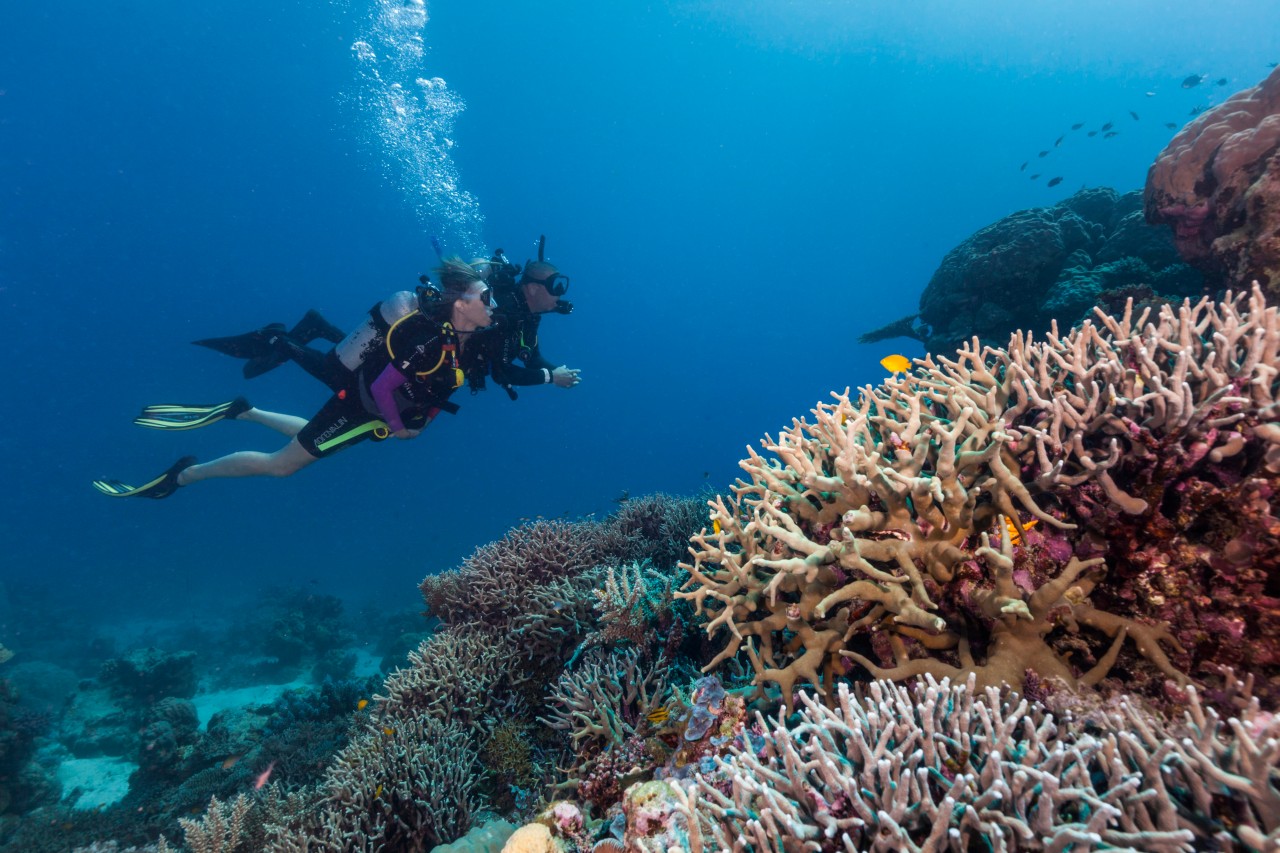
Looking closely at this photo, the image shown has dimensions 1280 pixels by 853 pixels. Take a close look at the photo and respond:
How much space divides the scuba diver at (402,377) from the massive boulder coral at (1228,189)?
896cm

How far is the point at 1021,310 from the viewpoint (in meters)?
10.8

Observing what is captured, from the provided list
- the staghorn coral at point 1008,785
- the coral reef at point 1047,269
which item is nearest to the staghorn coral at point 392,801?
the staghorn coral at point 1008,785

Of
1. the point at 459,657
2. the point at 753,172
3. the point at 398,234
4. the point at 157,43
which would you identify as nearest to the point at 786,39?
the point at 753,172

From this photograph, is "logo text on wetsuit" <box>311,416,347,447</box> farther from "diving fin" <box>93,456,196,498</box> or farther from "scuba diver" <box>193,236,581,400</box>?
"diving fin" <box>93,456,196,498</box>

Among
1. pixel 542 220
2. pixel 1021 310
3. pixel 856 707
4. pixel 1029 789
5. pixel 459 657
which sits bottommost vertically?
pixel 1029 789

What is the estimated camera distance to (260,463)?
27.6ft

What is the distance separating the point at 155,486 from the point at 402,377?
5258 mm

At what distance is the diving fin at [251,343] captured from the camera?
828cm

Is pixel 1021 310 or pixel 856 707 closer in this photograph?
pixel 856 707

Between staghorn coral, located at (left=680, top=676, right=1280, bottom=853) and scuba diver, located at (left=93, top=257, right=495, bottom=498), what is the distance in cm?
695

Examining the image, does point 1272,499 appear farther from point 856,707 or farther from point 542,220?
point 542,220

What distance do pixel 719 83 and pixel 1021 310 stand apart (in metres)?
109

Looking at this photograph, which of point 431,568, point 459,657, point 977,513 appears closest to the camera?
point 977,513

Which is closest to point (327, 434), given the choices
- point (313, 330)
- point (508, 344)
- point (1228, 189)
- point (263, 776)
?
point (313, 330)
